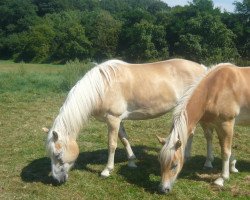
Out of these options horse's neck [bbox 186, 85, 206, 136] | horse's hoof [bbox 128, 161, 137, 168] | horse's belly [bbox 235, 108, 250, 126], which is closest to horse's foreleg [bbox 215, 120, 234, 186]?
horse's belly [bbox 235, 108, 250, 126]

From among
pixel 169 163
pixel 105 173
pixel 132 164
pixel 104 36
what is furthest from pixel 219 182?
pixel 104 36

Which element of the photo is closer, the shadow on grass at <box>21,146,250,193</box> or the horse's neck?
the horse's neck

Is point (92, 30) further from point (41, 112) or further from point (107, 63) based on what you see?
point (107, 63)

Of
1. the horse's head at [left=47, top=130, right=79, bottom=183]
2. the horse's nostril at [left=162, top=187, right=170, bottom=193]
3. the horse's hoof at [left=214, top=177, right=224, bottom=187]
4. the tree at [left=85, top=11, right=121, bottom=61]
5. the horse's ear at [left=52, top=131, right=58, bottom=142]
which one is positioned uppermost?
the horse's ear at [left=52, top=131, right=58, bottom=142]

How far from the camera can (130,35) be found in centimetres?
5628

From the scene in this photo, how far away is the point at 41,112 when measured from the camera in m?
11.5

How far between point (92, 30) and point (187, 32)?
18746 mm

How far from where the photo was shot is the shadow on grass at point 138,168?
20.0 feet

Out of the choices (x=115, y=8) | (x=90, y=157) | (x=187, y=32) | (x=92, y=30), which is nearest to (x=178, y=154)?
(x=90, y=157)

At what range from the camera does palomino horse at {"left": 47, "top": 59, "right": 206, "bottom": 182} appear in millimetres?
5668

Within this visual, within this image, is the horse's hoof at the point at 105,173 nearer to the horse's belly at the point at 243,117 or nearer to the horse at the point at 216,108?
the horse at the point at 216,108

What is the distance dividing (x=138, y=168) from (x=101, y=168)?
65 centimetres

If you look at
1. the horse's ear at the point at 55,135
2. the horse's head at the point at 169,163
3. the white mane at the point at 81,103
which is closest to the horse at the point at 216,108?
the horse's head at the point at 169,163

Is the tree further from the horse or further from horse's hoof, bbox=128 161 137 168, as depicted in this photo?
the horse
